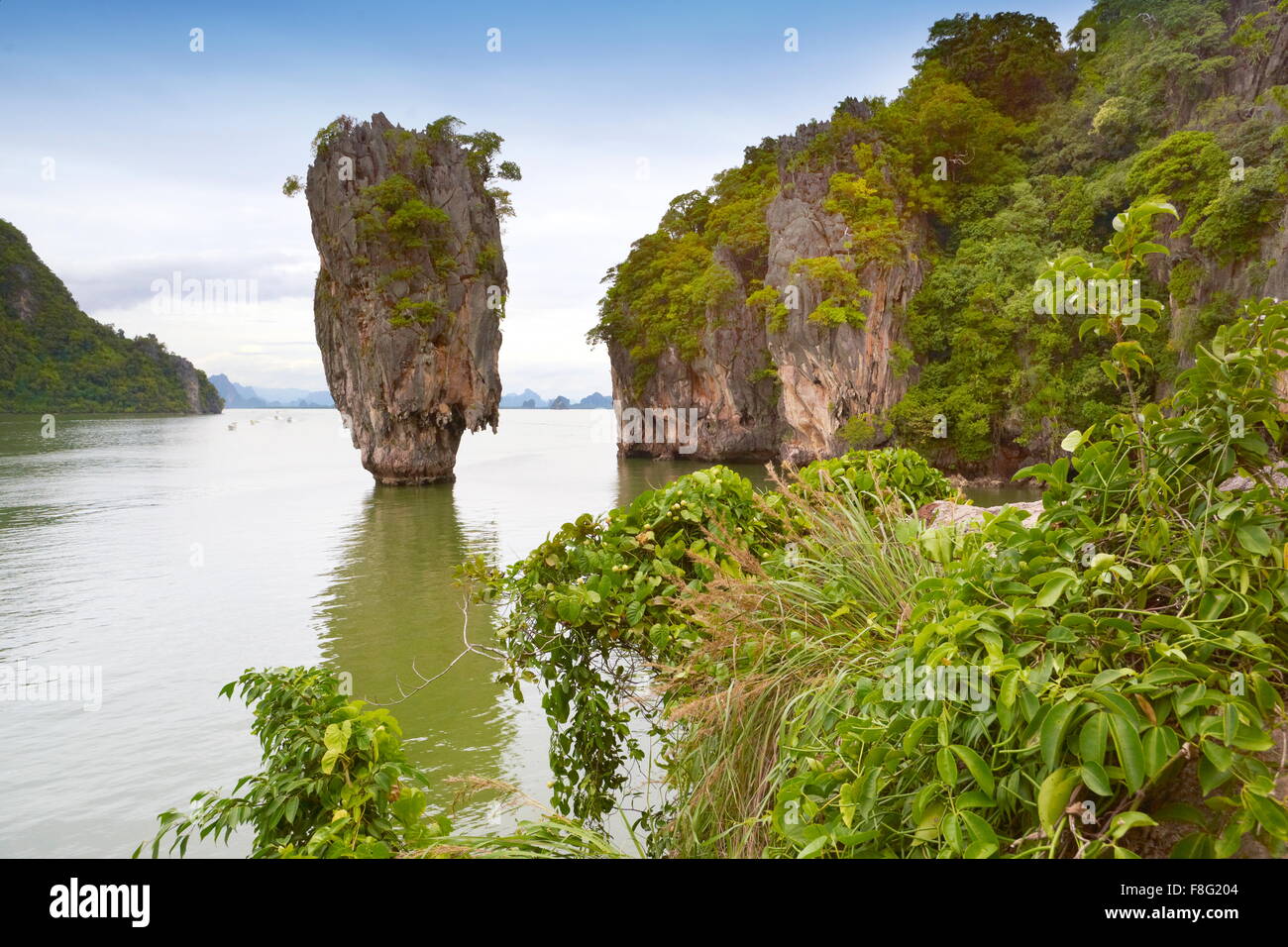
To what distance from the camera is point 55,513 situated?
2259 centimetres

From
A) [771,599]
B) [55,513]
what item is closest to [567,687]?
[771,599]

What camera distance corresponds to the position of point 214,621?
12.0 m

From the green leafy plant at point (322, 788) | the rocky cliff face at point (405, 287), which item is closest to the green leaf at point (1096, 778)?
the green leafy plant at point (322, 788)

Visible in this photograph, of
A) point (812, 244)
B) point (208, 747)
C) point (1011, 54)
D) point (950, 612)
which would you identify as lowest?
point (208, 747)

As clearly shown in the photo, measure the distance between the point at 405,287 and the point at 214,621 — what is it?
60.4ft

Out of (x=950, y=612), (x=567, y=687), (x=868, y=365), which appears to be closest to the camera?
(x=950, y=612)

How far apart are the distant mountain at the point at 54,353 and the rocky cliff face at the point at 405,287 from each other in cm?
4903

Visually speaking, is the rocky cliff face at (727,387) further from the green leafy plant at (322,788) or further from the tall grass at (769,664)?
the green leafy plant at (322,788)

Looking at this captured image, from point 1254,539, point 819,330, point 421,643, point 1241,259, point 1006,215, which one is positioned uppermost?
point 1006,215

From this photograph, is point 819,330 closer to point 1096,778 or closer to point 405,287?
point 405,287

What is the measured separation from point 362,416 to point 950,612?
97.4ft

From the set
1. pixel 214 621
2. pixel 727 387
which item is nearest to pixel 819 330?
pixel 727 387

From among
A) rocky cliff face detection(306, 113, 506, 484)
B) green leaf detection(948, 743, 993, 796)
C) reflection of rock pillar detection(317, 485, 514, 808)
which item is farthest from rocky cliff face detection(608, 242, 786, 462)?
green leaf detection(948, 743, 993, 796)
